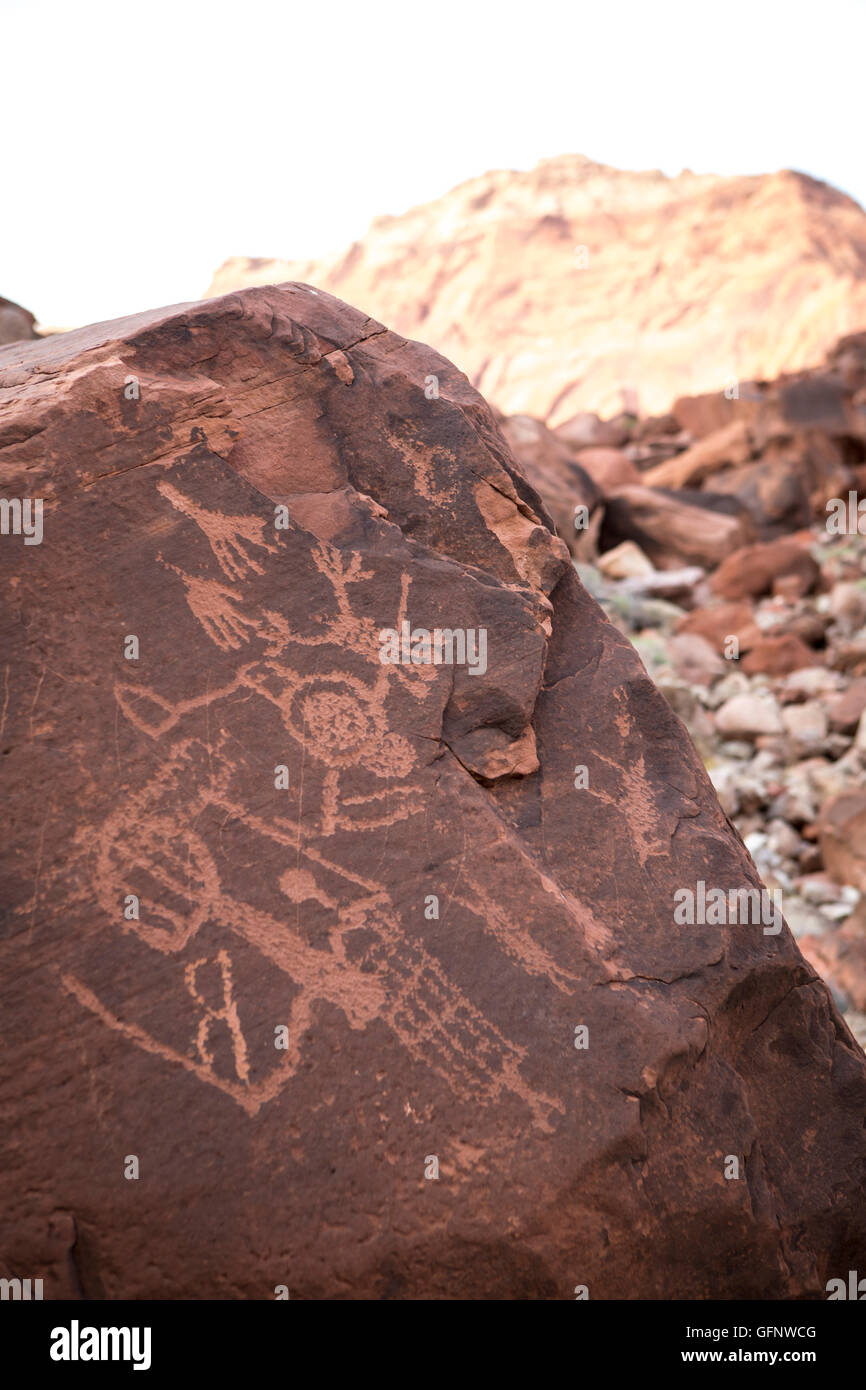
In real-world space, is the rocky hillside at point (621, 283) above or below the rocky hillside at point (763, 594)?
above

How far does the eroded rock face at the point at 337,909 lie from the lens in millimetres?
1753

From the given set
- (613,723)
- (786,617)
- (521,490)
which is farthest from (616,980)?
(786,617)

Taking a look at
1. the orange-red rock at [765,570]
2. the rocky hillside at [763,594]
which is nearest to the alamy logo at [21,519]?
the rocky hillside at [763,594]

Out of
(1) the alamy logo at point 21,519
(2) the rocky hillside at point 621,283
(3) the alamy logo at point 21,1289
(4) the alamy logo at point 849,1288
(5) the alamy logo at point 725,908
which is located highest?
(2) the rocky hillside at point 621,283

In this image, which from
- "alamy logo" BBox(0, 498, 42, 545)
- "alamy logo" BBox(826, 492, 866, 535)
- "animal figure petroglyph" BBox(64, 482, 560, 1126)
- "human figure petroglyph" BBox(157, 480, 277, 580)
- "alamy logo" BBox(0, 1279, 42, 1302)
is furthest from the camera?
"alamy logo" BBox(826, 492, 866, 535)

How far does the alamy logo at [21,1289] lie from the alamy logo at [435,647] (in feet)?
3.95

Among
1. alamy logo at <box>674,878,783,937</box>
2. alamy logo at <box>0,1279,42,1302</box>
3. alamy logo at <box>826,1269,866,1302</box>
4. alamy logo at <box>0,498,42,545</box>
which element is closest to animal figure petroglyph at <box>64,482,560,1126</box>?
alamy logo at <box>0,498,42,545</box>

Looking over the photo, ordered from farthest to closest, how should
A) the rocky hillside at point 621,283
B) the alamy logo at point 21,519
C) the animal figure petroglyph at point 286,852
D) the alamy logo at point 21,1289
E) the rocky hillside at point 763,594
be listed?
the rocky hillside at point 621,283, the rocky hillside at point 763,594, the alamy logo at point 21,519, the animal figure petroglyph at point 286,852, the alamy logo at point 21,1289

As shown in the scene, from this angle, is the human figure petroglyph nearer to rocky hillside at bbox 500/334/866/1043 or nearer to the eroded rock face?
the eroded rock face

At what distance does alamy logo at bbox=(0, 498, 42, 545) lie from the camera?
1985mm

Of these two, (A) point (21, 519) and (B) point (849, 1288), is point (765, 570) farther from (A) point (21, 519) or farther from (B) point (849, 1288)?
(A) point (21, 519)

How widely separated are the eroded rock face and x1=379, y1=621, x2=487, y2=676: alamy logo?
0.02 metres

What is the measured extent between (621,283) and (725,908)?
1301 inches

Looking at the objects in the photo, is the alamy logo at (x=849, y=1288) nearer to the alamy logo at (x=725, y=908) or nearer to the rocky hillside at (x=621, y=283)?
the alamy logo at (x=725, y=908)
